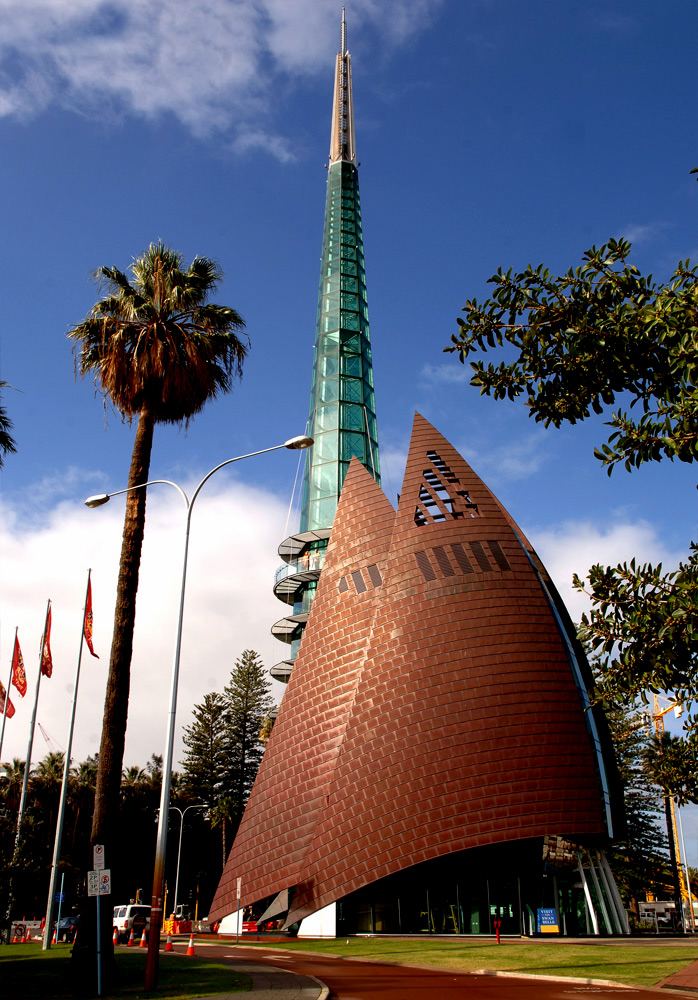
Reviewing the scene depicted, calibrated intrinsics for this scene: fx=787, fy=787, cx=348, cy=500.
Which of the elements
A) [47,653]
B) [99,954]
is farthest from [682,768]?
[47,653]

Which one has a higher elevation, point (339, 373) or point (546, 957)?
point (339, 373)

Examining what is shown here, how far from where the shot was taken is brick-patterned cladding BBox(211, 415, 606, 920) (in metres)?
29.8

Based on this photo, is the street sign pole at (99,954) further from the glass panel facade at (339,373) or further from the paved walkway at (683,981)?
the glass panel facade at (339,373)

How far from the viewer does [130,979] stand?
16109mm

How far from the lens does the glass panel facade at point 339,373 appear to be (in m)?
61.2

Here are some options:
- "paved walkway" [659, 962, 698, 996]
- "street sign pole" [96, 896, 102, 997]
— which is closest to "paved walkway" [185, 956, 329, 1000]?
"street sign pole" [96, 896, 102, 997]

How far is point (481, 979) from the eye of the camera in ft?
53.7

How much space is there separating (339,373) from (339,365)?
81 centimetres

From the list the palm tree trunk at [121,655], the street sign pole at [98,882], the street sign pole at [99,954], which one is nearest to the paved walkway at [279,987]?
the street sign pole at [99,954]

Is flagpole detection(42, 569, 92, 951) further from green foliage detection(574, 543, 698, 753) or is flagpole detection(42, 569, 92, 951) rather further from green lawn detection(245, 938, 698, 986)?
green foliage detection(574, 543, 698, 753)

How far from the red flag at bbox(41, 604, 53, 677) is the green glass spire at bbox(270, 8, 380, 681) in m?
24.3

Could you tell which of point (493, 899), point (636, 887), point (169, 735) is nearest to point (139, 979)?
point (169, 735)

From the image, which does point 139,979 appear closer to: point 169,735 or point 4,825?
point 169,735

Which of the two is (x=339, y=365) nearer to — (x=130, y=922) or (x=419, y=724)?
(x=419, y=724)
